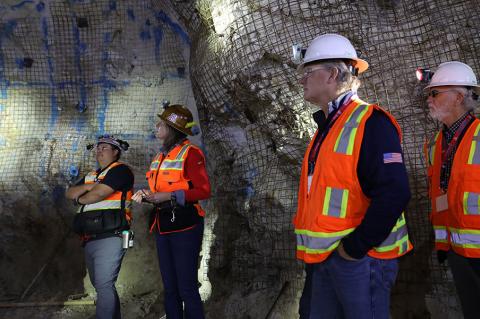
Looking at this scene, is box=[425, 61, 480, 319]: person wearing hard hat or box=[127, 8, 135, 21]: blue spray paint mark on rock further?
box=[127, 8, 135, 21]: blue spray paint mark on rock

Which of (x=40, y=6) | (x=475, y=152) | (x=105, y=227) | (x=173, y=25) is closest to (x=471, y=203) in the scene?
(x=475, y=152)

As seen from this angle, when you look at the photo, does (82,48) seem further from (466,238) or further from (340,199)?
(466,238)

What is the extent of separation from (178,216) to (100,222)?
2.11 feet

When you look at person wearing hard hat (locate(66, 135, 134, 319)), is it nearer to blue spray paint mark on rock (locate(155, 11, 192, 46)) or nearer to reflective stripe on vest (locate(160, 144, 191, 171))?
reflective stripe on vest (locate(160, 144, 191, 171))

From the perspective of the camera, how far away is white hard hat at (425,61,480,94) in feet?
9.23

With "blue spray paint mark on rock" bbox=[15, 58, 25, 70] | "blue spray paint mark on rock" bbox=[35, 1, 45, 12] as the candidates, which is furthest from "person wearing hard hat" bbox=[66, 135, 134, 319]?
"blue spray paint mark on rock" bbox=[35, 1, 45, 12]

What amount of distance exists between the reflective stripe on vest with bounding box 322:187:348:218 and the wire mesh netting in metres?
1.98

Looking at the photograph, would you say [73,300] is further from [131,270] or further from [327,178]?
[327,178]

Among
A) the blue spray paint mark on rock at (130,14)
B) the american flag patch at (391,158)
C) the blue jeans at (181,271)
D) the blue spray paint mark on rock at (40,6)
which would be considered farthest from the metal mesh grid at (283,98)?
the blue spray paint mark on rock at (40,6)

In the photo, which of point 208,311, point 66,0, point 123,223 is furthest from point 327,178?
point 66,0

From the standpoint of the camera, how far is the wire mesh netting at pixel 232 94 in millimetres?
3910

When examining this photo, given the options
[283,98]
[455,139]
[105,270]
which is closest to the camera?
[455,139]

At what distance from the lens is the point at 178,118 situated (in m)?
3.78

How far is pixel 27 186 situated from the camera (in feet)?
19.9
